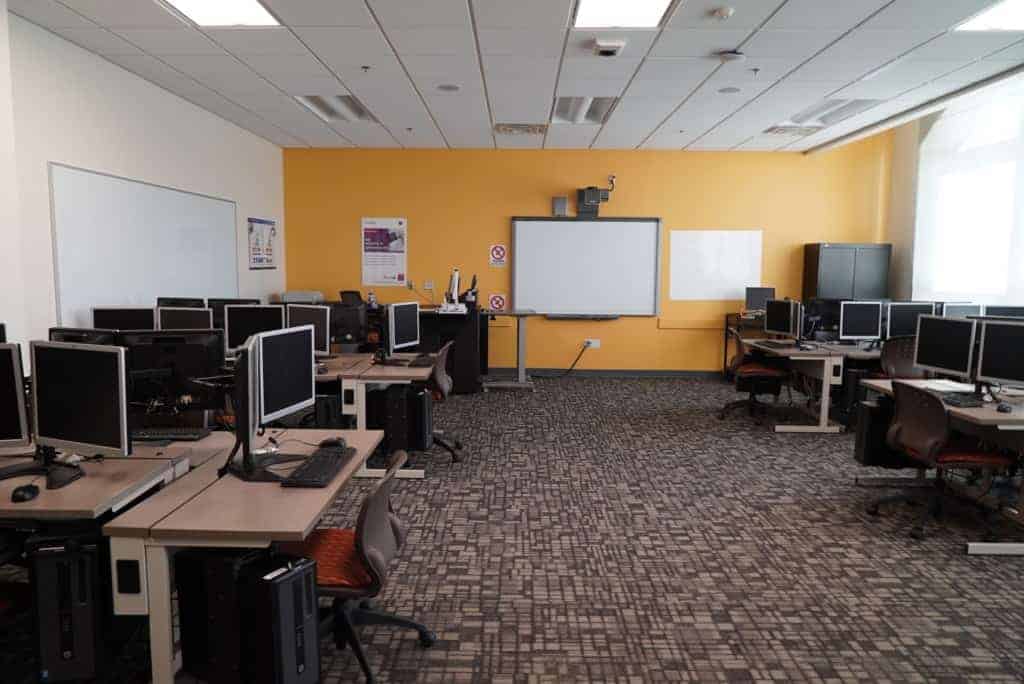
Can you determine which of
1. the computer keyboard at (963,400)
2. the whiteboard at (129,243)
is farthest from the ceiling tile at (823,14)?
the whiteboard at (129,243)

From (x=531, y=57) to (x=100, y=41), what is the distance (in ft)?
10.1

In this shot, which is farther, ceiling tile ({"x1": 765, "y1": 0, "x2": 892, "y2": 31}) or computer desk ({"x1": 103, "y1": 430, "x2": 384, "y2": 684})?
ceiling tile ({"x1": 765, "y1": 0, "x2": 892, "y2": 31})

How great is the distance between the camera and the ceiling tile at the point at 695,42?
14.1ft

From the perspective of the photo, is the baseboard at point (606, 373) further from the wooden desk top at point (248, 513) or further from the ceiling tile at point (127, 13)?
the wooden desk top at point (248, 513)

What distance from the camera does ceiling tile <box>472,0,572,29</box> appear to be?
385 centimetres

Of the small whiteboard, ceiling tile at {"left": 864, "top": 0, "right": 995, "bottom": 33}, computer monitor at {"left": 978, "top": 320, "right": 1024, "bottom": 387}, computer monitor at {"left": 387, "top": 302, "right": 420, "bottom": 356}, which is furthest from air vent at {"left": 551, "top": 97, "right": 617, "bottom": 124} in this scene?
computer monitor at {"left": 978, "top": 320, "right": 1024, "bottom": 387}

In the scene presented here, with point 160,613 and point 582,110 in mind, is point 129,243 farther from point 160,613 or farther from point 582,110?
point 582,110

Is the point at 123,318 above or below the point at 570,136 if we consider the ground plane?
below

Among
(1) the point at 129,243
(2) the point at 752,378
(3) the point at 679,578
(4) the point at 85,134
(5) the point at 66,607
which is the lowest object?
Answer: (3) the point at 679,578

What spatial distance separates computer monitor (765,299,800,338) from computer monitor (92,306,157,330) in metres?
5.90

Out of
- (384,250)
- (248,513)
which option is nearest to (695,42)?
(248,513)

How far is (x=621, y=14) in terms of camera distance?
4078 millimetres

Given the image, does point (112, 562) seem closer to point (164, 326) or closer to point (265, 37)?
point (164, 326)

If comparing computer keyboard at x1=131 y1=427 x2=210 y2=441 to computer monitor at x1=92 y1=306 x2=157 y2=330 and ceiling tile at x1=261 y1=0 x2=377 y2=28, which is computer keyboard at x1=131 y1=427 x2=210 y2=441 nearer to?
computer monitor at x1=92 y1=306 x2=157 y2=330
